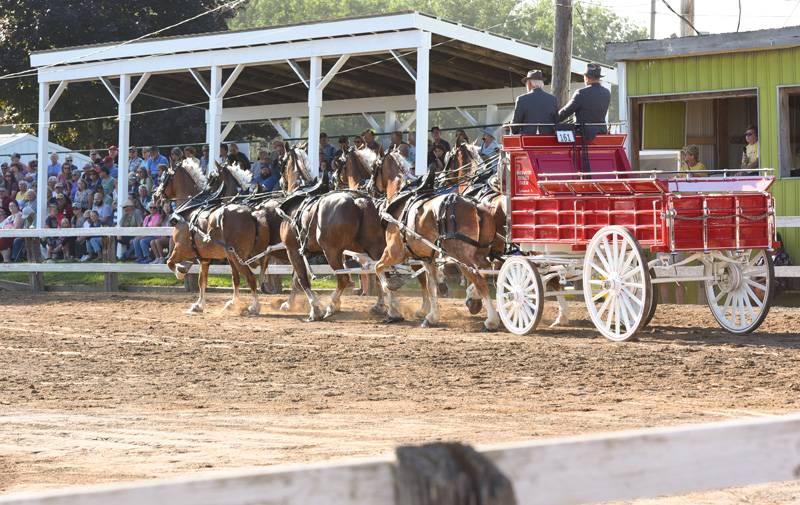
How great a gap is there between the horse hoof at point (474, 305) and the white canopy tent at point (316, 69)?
4.19 m

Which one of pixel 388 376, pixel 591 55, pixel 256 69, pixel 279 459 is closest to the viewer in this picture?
pixel 279 459

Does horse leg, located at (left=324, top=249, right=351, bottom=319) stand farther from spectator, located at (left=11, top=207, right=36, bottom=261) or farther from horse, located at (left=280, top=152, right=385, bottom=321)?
spectator, located at (left=11, top=207, right=36, bottom=261)

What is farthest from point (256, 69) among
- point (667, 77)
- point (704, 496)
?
point (704, 496)

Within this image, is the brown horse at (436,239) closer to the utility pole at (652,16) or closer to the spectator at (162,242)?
the spectator at (162,242)

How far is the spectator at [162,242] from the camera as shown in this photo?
79.5 feet

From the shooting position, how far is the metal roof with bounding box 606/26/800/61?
17047 mm

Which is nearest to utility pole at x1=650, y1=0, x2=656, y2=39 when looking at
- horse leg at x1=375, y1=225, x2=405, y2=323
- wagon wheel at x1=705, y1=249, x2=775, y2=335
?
horse leg at x1=375, y1=225, x2=405, y2=323

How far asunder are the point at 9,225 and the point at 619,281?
18806 mm

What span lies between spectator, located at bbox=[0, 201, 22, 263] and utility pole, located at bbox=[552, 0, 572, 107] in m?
13.8

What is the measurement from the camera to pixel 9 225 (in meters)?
27.8

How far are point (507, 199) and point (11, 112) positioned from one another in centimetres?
3002

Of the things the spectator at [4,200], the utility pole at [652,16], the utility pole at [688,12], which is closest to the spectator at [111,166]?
the spectator at [4,200]

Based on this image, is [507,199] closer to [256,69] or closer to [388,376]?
[388,376]

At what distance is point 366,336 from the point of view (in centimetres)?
1427
